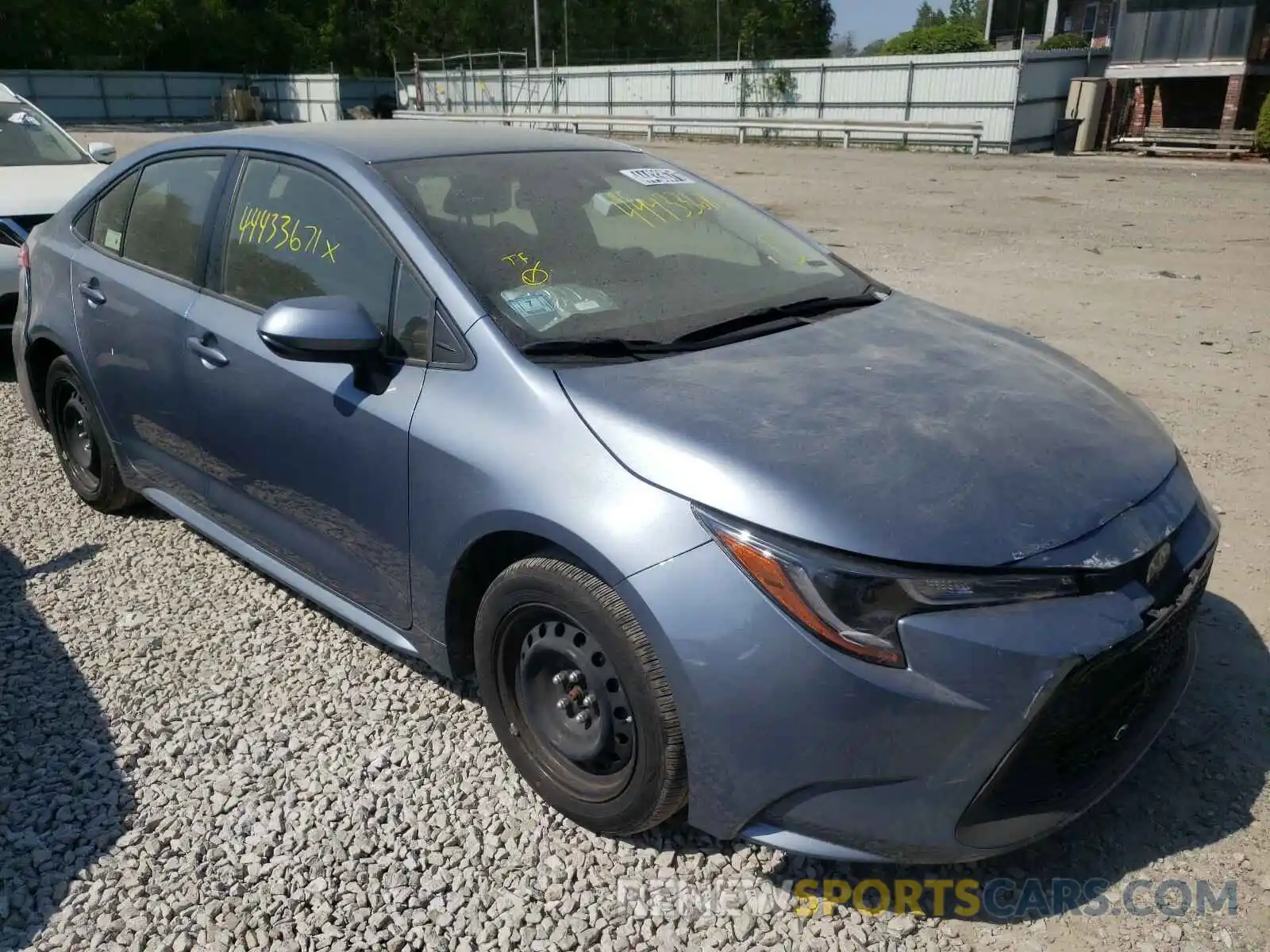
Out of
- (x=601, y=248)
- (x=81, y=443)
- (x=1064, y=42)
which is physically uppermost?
(x=1064, y=42)

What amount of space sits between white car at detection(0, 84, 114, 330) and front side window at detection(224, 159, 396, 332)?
384 centimetres

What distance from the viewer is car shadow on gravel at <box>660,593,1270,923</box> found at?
2.49m

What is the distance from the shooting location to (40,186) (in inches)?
274

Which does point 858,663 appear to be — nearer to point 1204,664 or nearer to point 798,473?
point 798,473

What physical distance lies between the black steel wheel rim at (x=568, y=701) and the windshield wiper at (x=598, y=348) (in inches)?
26.3

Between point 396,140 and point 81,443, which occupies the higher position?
point 396,140

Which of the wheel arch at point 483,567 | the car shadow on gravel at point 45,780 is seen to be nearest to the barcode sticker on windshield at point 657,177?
the wheel arch at point 483,567

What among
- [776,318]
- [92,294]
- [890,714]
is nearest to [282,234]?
[92,294]

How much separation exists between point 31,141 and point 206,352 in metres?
5.92

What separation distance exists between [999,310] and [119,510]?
21.2ft

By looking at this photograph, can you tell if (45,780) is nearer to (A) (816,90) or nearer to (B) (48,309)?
(B) (48,309)

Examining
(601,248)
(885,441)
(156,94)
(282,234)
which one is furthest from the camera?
(156,94)

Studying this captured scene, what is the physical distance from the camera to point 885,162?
71.2 ft

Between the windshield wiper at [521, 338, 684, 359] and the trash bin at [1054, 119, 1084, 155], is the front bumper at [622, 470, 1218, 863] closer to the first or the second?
the windshield wiper at [521, 338, 684, 359]
